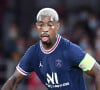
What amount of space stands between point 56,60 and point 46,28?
52 cm

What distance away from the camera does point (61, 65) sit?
7.95 meters

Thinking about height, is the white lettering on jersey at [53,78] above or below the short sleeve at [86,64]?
below

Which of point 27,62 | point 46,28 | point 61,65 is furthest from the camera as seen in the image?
point 27,62

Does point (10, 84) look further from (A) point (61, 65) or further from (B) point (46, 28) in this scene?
(B) point (46, 28)

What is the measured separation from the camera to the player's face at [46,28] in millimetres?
7786

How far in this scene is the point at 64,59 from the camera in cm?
793

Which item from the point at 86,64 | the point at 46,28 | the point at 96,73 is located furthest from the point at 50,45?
the point at 96,73


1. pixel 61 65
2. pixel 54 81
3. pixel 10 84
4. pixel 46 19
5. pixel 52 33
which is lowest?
pixel 10 84

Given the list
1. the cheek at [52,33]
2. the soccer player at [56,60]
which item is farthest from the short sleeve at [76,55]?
the cheek at [52,33]

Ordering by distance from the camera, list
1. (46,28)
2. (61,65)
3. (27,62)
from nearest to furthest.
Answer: (46,28) < (61,65) < (27,62)

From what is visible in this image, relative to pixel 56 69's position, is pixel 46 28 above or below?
above

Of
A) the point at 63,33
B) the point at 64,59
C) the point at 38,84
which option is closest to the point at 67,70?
the point at 64,59

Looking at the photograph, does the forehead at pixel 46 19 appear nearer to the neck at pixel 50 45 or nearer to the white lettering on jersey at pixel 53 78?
the neck at pixel 50 45

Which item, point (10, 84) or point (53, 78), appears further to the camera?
point (10, 84)
